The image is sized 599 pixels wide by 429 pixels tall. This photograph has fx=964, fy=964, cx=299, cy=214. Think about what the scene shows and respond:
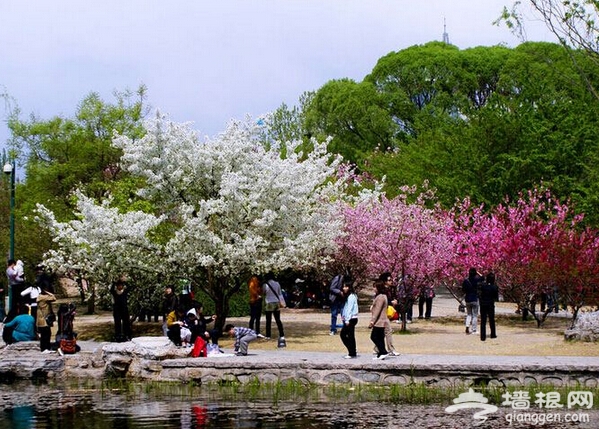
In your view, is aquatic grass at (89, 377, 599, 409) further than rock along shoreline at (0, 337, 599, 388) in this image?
No

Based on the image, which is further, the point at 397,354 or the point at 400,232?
the point at 400,232

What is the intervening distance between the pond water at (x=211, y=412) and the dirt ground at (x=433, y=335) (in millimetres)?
4969

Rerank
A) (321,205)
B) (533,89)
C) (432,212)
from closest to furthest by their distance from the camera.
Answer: (321,205), (432,212), (533,89)

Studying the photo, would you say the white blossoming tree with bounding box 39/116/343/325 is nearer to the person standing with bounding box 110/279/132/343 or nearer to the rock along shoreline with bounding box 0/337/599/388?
the person standing with bounding box 110/279/132/343

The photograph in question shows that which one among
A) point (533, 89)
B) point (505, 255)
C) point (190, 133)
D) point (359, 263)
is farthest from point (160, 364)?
point (533, 89)

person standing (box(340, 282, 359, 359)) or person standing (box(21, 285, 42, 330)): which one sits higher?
person standing (box(21, 285, 42, 330))

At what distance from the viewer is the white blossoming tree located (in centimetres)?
2400

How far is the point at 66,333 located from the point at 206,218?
4977 mm

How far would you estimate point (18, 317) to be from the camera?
22.5 metres

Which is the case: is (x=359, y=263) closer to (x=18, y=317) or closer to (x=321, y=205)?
(x=321, y=205)

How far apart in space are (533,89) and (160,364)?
1010 inches

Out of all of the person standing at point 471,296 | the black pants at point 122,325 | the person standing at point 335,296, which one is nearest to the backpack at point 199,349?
the black pants at point 122,325

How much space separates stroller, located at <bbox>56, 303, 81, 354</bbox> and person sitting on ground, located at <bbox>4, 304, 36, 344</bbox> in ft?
3.11

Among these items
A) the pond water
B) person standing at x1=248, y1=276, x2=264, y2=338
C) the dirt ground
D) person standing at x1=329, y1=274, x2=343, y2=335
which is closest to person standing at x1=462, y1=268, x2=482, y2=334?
the dirt ground
